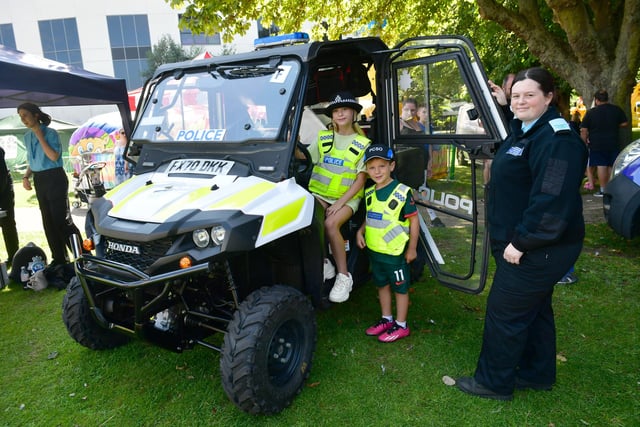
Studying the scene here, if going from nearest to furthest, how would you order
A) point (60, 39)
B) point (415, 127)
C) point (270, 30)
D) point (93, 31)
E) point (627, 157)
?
point (415, 127), point (627, 157), point (270, 30), point (60, 39), point (93, 31)

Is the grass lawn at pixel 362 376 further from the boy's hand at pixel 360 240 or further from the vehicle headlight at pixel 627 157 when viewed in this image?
the vehicle headlight at pixel 627 157

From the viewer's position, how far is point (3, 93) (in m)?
→ 6.02

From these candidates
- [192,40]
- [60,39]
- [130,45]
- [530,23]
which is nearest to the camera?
[530,23]

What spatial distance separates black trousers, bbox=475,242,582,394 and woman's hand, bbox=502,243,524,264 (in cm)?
8

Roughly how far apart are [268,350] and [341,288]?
0.89 meters

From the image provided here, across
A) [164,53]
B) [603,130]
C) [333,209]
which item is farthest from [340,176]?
[164,53]

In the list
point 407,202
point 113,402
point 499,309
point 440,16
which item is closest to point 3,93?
point 113,402

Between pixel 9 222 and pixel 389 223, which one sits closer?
pixel 389 223

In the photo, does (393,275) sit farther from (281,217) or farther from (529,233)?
(529,233)

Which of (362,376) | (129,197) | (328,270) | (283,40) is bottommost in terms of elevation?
(362,376)

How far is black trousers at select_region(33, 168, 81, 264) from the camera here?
210 inches

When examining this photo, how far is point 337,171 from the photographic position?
3.57 meters

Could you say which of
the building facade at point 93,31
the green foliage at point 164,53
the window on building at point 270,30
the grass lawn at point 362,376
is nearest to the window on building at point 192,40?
the building facade at point 93,31

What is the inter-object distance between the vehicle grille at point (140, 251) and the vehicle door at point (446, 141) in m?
2.08
